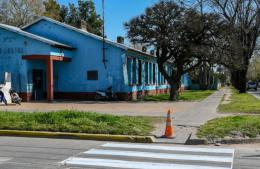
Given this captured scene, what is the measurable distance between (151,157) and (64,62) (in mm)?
26069

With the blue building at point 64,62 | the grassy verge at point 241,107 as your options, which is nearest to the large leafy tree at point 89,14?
the blue building at point 64,62

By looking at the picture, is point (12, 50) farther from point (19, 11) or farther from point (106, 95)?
point (19, 11)

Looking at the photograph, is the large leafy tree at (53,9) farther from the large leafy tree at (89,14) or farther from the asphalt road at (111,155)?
the asphalt road at (111,155)

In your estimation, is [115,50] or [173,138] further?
[115,50]

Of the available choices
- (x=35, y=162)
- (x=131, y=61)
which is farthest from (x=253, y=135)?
(x=131, y=61)

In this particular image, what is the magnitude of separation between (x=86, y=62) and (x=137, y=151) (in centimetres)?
2454

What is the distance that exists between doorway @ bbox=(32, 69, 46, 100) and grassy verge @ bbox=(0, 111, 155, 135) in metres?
17.0

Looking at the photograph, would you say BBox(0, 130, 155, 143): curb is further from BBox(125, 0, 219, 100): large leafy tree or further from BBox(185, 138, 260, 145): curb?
BBox(125, 0, 219, 100): large leafy tree

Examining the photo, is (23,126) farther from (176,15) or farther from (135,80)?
(135,80)

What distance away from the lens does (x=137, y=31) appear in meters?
34.0

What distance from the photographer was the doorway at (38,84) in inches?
1293

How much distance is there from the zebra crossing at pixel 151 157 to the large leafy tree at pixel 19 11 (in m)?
51.8

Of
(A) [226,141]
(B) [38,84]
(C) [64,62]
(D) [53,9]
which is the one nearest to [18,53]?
(B) [38,84]

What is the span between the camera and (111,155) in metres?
10.1
